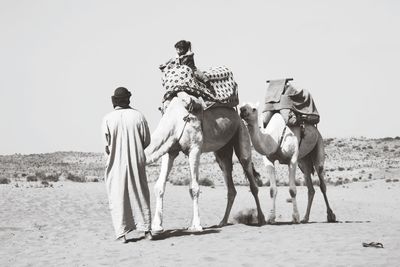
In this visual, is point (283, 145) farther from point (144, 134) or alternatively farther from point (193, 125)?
point (144, 134)

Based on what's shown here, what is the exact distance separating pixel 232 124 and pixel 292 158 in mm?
1904

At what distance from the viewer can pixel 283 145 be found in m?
12.6

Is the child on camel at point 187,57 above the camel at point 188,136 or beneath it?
above

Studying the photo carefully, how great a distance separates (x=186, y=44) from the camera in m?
10.9

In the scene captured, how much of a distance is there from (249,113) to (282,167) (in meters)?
42.6

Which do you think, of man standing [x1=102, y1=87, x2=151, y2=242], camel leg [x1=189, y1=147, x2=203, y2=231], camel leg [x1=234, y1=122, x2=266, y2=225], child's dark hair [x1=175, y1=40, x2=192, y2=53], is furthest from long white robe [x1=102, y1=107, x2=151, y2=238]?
camel leg [x1=234, y1=122, x2=266, y2=225]

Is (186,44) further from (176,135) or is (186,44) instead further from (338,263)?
(338,263)

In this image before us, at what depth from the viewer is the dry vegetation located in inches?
1587

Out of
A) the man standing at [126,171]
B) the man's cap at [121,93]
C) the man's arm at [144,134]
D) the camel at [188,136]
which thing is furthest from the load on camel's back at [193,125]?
the man's cap at [121,93]

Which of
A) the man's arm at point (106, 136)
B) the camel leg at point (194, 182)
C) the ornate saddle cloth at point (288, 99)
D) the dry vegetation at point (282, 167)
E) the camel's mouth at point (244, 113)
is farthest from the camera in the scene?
the dry vegetation at point (282, 167)

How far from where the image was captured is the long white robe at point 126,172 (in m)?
9.52

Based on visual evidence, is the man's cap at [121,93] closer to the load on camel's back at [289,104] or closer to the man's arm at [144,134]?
the man's arm at [144,134]

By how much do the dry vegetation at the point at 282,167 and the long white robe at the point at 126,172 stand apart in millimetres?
22071

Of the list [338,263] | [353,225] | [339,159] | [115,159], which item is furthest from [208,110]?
[339,159]
